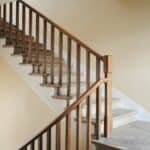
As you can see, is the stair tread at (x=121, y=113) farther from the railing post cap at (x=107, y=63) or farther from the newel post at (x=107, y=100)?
the railing post cap at (x=107, y=63)

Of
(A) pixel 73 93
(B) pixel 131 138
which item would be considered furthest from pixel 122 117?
(A) pixel 73 93

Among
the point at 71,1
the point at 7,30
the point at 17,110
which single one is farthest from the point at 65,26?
the point at 17,110

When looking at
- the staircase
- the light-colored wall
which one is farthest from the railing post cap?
the light-colored wall

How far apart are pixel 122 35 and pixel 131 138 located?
1890 millimetres

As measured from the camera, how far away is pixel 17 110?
4.34 metres

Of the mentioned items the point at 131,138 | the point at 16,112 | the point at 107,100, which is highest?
the point at 107,100

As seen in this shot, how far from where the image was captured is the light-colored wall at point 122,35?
13.5ft

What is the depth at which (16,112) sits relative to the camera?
4336 mm

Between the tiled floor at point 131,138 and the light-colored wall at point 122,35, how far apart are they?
0.63 m

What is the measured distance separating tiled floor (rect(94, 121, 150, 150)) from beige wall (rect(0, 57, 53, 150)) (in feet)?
4.47

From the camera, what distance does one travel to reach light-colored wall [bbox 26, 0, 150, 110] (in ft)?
13.5

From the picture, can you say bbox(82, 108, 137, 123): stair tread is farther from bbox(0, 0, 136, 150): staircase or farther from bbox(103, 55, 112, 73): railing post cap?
bbox(103, 55, 112, 73): railing post cap

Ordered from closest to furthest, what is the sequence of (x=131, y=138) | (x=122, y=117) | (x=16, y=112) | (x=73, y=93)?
(x=131, y=138) → (x=122, y=117) → (x=73, y=93) → (x=16, y=112)

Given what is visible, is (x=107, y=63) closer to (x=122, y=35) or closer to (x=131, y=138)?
(x=131, y=138)
